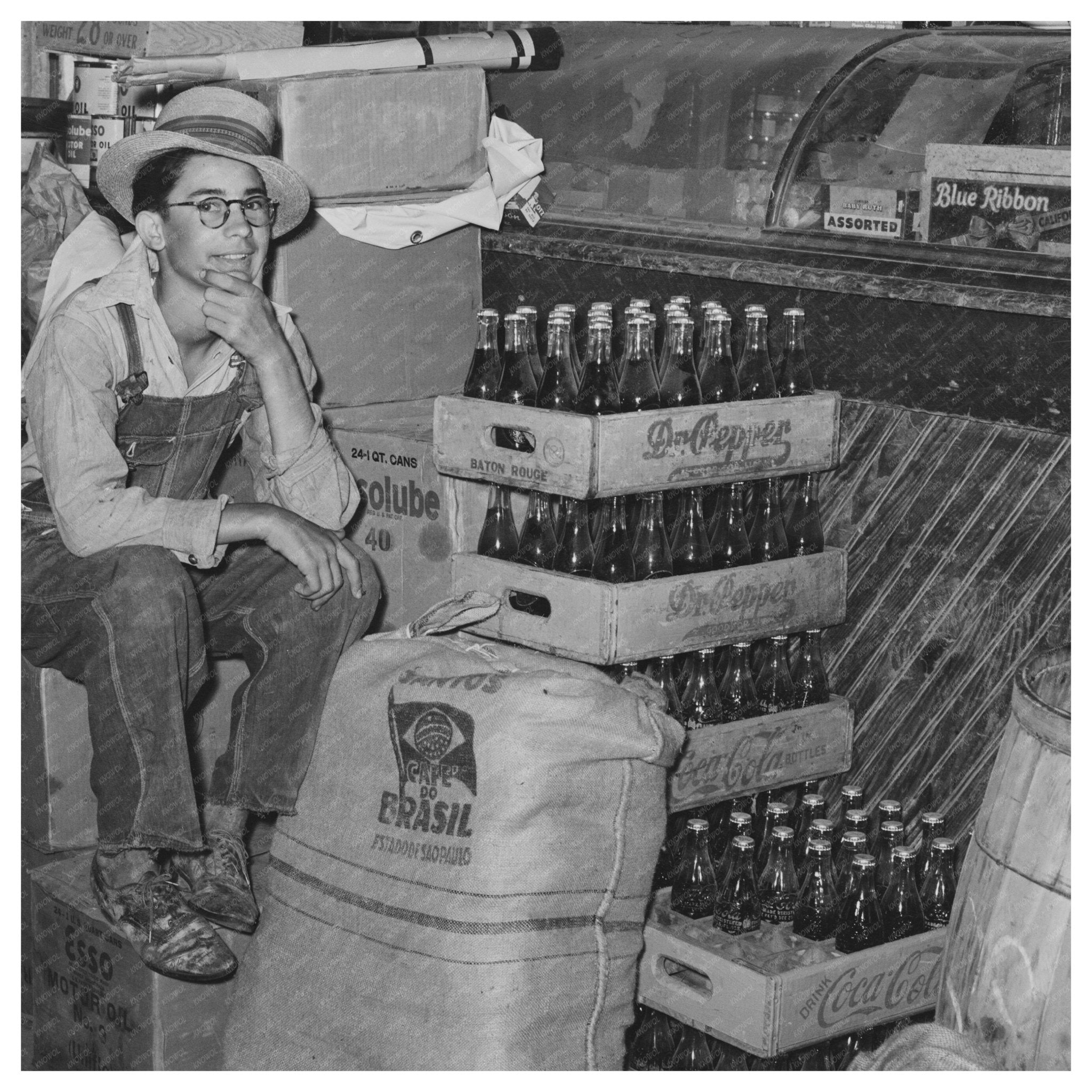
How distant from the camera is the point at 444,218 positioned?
4.82 metres

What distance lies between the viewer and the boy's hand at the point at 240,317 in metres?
3.55

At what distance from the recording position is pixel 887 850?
12.3 ft

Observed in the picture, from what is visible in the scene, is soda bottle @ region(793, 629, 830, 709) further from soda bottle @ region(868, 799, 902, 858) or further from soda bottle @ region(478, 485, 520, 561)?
soda bottle @ region(478, 485, 520, 561)

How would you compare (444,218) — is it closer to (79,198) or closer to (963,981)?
(79,198)

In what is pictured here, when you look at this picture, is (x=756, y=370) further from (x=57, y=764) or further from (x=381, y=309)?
(x=57, y=764)

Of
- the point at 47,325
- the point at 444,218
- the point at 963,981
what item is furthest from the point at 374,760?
the point at 444,218

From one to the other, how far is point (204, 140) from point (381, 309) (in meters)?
1.29

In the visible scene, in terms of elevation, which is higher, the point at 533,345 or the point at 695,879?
the point at 533,345

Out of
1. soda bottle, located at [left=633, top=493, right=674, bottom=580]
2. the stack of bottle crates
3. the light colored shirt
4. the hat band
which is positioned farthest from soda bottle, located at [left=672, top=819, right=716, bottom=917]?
the hat band

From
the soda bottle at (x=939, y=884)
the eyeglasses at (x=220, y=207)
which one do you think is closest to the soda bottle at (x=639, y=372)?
the eyeglasses at (x=220, y=207)

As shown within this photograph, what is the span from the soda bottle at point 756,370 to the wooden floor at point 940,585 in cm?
26

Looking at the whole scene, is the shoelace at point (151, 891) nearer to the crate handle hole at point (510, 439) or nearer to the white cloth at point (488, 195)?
the crate handle hole at point (510, 439)

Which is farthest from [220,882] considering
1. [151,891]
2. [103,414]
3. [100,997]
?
[103,414]

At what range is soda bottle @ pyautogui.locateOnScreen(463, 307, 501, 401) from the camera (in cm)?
392
